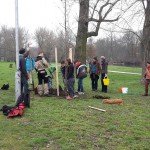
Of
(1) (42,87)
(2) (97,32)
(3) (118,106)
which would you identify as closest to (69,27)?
(2) (97,32)

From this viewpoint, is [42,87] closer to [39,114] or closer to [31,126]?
[39,114]

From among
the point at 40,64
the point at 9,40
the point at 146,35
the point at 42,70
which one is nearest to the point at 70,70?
the point at 42,70

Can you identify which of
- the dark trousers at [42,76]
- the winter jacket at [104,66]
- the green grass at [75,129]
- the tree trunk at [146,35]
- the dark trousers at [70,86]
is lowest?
the green grass at [75,129]

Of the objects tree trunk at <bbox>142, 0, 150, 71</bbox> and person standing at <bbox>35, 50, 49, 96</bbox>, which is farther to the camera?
tree trunk at <bbox>142, 0, 150, 71</bbox>

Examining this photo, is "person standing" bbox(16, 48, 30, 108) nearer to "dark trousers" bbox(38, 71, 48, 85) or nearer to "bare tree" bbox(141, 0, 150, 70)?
"dark trousers" bbox(38, 71, 48, 85)

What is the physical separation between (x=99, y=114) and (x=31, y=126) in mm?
2571

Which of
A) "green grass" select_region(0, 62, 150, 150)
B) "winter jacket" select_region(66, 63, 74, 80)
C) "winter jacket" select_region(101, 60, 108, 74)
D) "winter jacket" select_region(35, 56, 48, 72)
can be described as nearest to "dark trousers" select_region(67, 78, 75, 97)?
"winter jacket" select_region(66, 63, 74, 80)

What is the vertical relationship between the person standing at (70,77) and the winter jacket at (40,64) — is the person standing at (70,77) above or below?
below

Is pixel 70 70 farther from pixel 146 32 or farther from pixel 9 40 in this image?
pixel 9 40

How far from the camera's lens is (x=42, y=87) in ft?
43.2

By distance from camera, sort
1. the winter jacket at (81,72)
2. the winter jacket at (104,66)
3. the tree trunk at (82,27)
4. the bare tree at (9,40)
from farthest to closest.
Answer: the bare tree at (9,40) < the tree trunk at (82,27) < the winter jacket at (104,66) < the winter jacket at (81,72)

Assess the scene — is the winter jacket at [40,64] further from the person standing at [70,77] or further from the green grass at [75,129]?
the green grass at [75,129]

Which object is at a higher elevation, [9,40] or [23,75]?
[9,40]

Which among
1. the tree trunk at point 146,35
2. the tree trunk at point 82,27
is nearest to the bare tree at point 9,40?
the tree trunk at point 82,27
